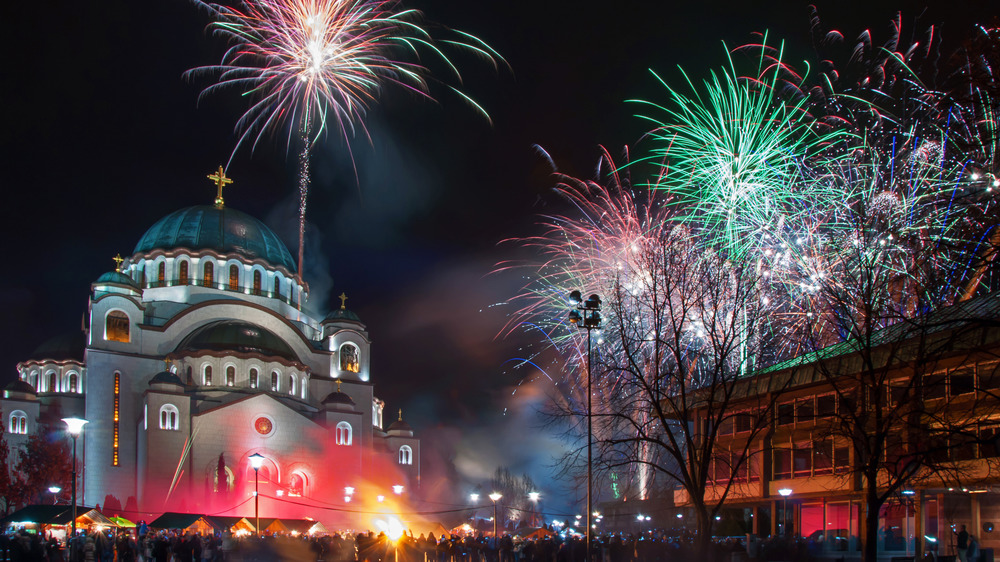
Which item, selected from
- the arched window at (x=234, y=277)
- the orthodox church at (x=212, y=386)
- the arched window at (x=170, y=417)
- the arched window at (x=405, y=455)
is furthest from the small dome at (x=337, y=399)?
the arched window at (x=234, y=277)

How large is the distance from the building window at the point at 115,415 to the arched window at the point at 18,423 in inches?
273

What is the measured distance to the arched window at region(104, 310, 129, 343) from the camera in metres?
54.4

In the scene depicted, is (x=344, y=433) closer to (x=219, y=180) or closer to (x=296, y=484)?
(x=296, y=484)

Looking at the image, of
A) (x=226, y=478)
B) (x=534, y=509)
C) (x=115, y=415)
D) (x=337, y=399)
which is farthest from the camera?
(x=534, y=509)

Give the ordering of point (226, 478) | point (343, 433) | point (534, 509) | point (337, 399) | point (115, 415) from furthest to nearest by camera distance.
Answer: point (534, 509) → point (337, 399) → point (343, 433) → point (115, 415) → point (226, 478)

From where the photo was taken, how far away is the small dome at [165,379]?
169ft

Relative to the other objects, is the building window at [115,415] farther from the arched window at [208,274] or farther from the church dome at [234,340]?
the arched window at [208,274]

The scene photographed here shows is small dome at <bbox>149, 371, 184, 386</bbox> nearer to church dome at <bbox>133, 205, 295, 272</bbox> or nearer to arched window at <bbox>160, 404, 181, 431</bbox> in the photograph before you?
arched window at <bbox>160, 404, 181, 431</bbox>

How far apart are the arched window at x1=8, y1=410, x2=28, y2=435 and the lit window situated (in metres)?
19.2

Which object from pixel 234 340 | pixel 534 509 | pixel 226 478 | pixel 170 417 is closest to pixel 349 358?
pixel 234 340

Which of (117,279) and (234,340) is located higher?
(117,279)

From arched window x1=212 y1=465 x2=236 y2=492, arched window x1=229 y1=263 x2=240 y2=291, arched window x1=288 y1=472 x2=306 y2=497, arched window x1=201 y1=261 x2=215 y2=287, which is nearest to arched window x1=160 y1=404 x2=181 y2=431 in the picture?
arched window x1=212 y1=465 x2=236 y2=492

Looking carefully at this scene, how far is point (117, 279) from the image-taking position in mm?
56094

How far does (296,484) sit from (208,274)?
54.6ft
